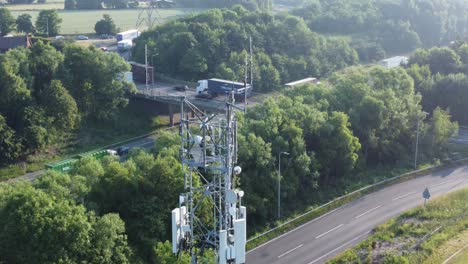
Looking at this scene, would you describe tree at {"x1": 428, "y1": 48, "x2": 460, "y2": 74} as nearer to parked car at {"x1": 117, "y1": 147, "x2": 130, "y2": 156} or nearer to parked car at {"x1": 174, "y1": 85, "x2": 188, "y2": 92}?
parked car at {"x1": 174, "y1": 85, "x2": 188, "y2": 92}

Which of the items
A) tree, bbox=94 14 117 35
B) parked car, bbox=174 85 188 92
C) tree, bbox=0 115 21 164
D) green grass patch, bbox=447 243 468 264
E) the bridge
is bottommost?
green grass patch, bbox=447 243 468 264

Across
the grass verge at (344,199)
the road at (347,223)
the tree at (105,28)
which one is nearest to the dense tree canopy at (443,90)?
the grass verge at (344,199)

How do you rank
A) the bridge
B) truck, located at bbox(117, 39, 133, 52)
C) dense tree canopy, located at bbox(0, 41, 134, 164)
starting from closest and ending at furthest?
1. dense tree canopy, located at bbox(0, 41, 134, 164)
2. the bridge
3. truck, located at bbox(117, 39, 133, 52)

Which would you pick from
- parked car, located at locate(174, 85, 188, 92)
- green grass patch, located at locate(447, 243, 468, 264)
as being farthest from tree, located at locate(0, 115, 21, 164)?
green grass patch, located at locate(447, 243, 468, 264)

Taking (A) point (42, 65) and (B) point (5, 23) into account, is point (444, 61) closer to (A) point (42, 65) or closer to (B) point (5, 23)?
(A) point (42, 65)

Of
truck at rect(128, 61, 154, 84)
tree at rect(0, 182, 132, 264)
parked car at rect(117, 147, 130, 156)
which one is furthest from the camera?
truck at rect(128, 61, 154, 84)

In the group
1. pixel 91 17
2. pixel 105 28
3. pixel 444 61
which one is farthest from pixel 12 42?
pixel 444 61

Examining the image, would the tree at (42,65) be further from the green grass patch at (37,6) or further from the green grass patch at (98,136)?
the green grass patch at (37,6)
